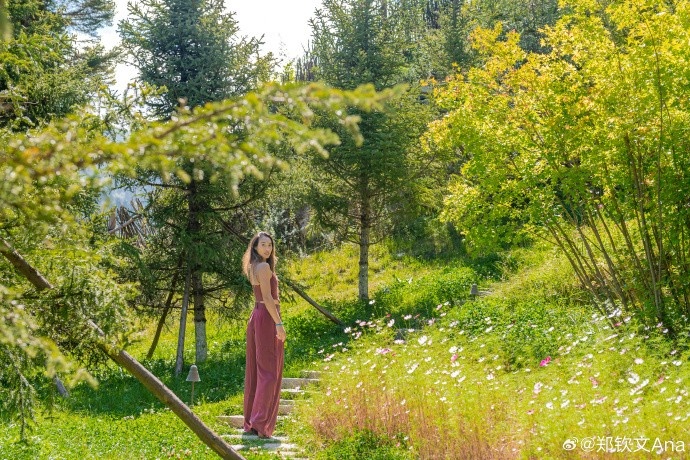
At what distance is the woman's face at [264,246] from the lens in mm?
7922

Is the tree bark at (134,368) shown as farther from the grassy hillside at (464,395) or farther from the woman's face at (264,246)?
the woman's face at (264,246)

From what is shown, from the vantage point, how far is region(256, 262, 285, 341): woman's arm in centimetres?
796

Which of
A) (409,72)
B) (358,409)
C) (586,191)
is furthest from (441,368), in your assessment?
(409,72)

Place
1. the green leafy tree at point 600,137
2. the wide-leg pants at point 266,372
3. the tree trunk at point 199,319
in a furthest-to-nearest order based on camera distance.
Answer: the tree trunk at point 199,319, the green leafy tree at point 600,137, the wide-leg pants at point 266,372

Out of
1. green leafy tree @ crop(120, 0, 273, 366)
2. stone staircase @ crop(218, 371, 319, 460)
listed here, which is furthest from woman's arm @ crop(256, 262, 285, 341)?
green leafy tree @ crop(120, 0, 273, 366)

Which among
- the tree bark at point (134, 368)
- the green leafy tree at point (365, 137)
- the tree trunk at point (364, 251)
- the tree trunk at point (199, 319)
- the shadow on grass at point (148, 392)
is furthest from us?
the tree trunk at point (364, 251)

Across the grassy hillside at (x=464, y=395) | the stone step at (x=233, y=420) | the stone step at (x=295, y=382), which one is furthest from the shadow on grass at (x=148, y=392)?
the stone step at (x=233, y=420)

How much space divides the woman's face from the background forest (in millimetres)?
1638

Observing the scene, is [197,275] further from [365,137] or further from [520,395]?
[520,395]

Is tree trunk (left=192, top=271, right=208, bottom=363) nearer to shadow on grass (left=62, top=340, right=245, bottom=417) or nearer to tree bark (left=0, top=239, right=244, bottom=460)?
shadow on grass (left=62, top=340, right=245, bottom=417)

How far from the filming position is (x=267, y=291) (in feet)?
26.3

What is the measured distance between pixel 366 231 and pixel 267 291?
8.35 m

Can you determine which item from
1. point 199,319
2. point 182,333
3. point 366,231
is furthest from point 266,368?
point 366,231

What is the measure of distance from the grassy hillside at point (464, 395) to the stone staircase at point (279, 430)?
170 mm
